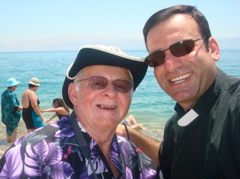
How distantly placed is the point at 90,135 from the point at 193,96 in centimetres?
102

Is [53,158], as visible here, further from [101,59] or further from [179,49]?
[179,49]

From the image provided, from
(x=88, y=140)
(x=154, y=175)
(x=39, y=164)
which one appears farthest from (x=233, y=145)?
(x=39, y=164)

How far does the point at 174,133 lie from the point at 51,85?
1236 inches

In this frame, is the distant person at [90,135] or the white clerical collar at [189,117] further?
the white clerical collar at [189,117]

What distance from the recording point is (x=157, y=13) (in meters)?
2.55

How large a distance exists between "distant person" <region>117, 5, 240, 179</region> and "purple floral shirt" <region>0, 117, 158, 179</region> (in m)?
0.59

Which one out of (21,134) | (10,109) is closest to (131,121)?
(10,109)

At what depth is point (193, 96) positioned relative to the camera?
2361 mm

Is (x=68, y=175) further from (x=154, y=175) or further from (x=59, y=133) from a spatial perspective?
(x=154, y=175)

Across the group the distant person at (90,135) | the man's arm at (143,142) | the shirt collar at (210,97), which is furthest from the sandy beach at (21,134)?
the shirt collar at (210,97)

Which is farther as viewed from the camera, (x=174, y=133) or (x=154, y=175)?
(x=174, y=133)

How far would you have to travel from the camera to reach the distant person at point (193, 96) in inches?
75.3

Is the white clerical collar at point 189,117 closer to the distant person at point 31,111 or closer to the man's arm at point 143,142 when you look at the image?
the man's arm at point 143,142

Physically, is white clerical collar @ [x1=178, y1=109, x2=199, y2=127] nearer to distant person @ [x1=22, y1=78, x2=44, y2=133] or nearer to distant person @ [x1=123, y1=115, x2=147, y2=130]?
distant person @ [x1=123, y1=115, x2=147, y2=130]
